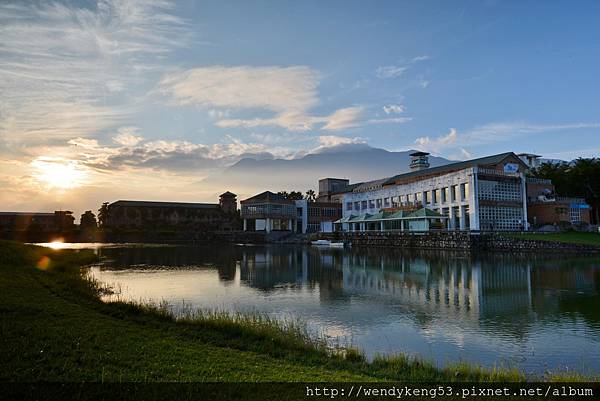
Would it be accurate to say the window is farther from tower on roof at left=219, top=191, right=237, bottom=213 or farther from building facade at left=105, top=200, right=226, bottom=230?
tower on roof at left=219, top=191, right=237, bottom=213

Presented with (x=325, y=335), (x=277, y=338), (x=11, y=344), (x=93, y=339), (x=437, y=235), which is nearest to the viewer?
(x=11, y=344)

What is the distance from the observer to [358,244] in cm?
7856

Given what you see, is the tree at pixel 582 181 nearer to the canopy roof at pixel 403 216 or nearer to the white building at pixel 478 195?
the white building at pixel 478 195

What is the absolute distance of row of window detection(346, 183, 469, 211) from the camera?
68.8 m

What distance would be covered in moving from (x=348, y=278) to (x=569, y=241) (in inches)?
1325

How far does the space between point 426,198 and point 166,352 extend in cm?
7412

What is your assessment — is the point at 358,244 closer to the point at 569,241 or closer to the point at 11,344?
the point at 569,241

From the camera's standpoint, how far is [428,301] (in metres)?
21.5

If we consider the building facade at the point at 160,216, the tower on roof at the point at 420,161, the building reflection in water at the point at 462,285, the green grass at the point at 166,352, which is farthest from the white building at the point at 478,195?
the building facade at the point at 160,216

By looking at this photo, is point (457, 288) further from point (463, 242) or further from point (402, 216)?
point (402, 216)

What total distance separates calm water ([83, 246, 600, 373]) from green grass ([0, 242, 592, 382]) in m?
2.52

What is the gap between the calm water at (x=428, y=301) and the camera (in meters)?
13.3

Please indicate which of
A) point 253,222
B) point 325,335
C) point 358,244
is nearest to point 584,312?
point 325,335

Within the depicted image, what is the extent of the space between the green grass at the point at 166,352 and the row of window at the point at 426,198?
60.2m
